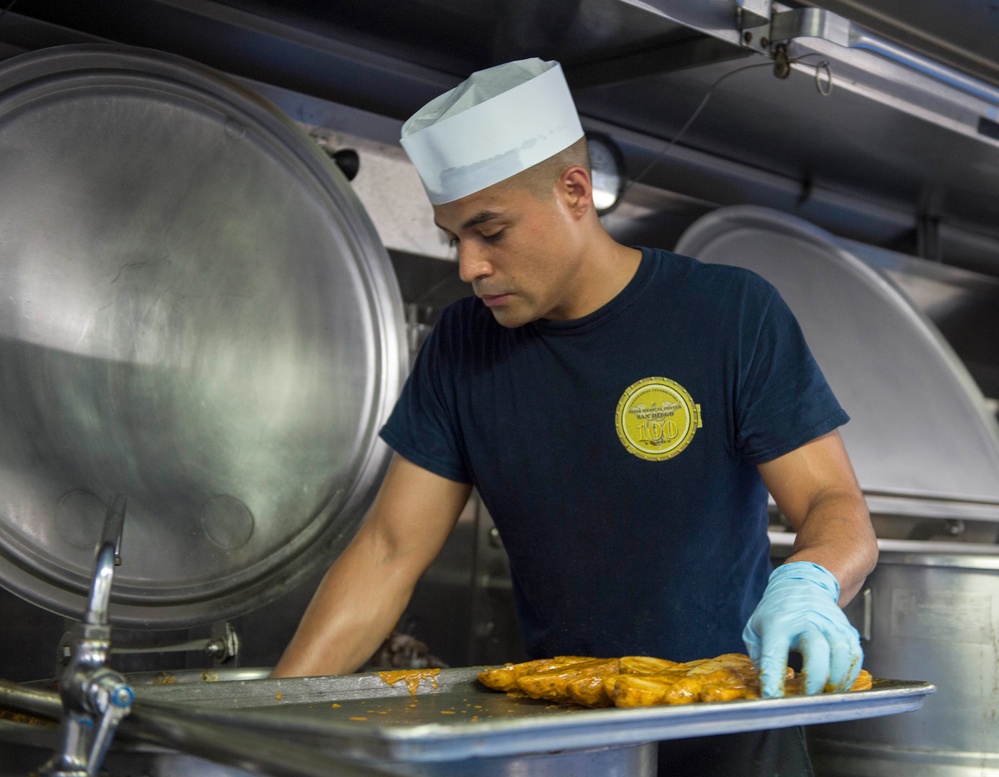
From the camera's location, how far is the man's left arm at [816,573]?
117 centimetres

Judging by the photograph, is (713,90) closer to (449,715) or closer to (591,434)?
(591,434)

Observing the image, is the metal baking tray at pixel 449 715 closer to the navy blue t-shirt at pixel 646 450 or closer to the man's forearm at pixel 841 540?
the man's forearm at pixel 841 540

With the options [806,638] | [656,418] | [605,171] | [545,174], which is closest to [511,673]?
[806,638]

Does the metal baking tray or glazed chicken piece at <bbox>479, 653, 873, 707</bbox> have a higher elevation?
glazed chicken piece at <bbox>479, 653, 873, 707</bbox>

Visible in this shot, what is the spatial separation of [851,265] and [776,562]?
1116 mm

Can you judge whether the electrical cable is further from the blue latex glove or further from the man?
the blue latex glove

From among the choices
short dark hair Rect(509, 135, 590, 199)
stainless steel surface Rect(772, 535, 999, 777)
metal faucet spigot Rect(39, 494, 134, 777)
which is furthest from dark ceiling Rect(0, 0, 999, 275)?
metal faucet spigot Rect(39, 494, 134, 777)

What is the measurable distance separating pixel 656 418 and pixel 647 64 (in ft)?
2.60

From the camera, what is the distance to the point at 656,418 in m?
1.64

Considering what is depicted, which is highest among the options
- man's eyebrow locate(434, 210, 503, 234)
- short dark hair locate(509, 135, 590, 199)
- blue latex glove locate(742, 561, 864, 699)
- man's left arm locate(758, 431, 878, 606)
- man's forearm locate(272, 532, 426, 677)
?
short dark hair locate(509, 135, 590, 199)

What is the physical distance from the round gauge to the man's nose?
0.86 m

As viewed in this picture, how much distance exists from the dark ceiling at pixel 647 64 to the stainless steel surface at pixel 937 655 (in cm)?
91

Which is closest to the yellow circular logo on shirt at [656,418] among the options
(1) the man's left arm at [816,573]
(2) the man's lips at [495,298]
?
(1) the man's left arm at [816,573]

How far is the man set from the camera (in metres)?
1.58
